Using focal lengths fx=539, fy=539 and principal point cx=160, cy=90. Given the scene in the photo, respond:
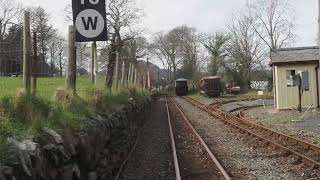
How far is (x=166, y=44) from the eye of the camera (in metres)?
113

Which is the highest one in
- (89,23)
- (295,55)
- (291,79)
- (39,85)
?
(295,55)

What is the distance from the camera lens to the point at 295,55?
32.5 m

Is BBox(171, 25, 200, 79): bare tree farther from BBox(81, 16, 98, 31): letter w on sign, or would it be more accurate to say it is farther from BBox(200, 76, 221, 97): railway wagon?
BBox(81, 16, 98, 31): letter w on sign

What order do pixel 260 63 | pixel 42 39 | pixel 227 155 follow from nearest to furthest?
pixel 42 39 < pixel 227 155 < pixel 260 63

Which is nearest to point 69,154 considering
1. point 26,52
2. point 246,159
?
point 26,52

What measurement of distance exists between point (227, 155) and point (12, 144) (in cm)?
932

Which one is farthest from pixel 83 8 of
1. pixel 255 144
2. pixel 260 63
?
pixel 260 63

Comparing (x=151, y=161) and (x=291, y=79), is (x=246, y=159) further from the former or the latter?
(x=291, y=79)

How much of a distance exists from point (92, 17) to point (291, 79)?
20812 millimetres

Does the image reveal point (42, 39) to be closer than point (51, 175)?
No

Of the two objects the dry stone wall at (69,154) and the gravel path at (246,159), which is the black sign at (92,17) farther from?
the gravel path at (246,159)

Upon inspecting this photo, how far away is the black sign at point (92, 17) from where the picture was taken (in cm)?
1082

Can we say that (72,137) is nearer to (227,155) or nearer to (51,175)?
(51,175)

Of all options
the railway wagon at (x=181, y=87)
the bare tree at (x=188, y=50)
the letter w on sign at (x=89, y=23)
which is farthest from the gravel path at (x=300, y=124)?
the bare tree at (x=188, y=50)
